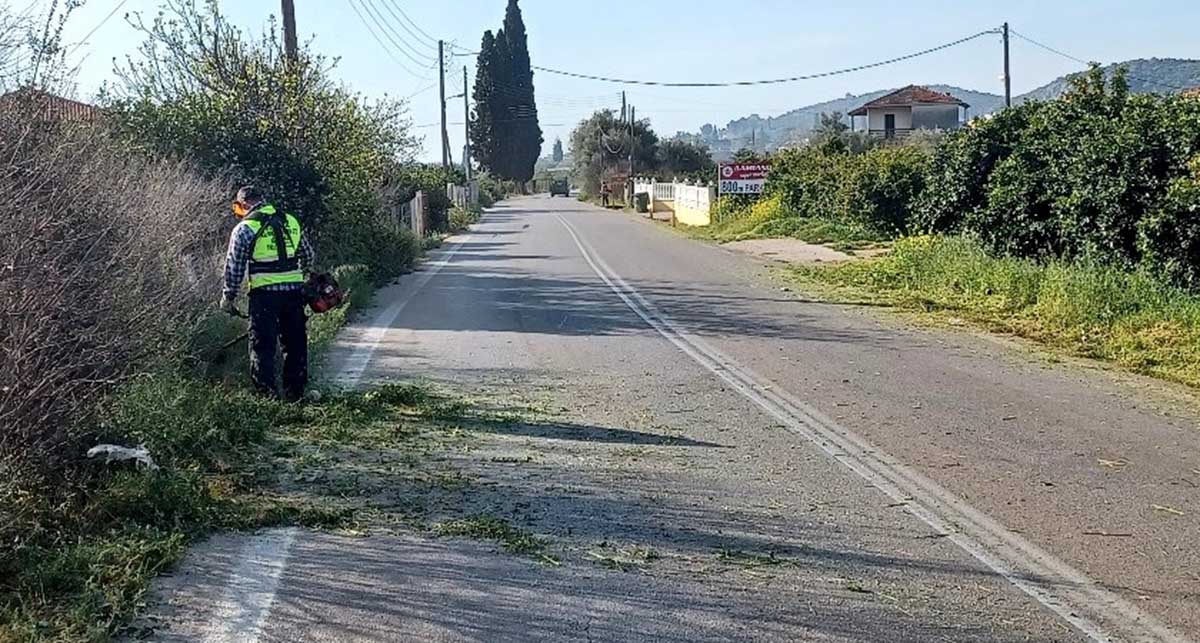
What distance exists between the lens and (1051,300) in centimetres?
1680

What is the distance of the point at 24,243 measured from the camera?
6492 mm

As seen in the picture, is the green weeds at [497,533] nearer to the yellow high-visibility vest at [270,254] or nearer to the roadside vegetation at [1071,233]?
the yellow high-visibility vest at [270,254]

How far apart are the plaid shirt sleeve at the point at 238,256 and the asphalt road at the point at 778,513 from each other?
2295 millimetres

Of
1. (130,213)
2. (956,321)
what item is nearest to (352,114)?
(956,321)

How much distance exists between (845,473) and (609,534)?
2054 mm

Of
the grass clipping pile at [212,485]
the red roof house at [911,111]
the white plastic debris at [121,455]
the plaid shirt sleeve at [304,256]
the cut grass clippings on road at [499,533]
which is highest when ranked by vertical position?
the red roof house at [911,111]

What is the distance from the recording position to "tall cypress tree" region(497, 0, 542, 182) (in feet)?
347

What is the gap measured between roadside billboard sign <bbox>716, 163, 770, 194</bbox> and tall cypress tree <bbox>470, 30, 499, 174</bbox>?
5792 centimetres

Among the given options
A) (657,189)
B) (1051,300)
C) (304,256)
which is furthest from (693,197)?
(304,256)

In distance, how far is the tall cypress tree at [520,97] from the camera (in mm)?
105875

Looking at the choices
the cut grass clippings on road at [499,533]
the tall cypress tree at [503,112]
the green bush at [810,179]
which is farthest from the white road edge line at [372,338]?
the tall cypress tree at [503,112]

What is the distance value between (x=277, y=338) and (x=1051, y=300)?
1011cm

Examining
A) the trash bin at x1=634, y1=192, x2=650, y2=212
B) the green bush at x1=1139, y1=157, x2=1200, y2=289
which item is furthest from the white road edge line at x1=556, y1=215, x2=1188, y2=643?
the trash bin at x1=634, y1=192, x2=650, y2=212

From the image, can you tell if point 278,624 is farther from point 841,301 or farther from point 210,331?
point 841,301
